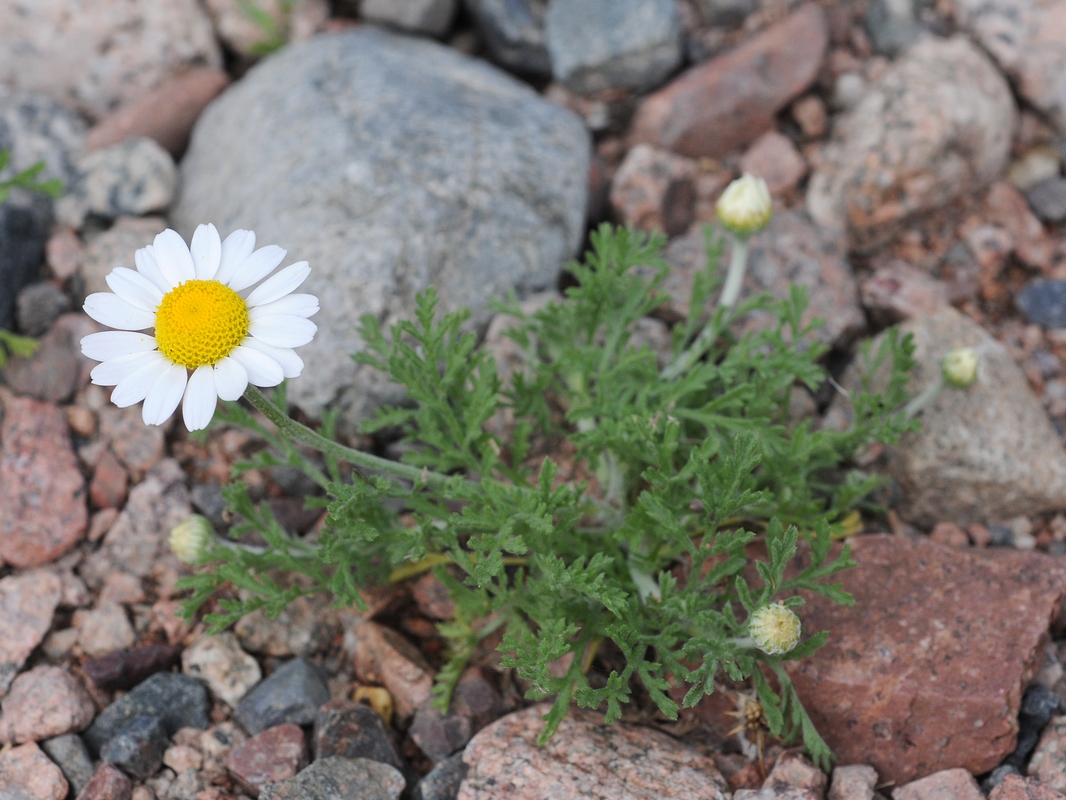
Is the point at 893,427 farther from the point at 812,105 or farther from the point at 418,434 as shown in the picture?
the point at 812,105

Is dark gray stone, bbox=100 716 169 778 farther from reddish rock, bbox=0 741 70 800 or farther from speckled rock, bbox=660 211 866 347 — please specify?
speckled rock, bbox=660 211 866 347

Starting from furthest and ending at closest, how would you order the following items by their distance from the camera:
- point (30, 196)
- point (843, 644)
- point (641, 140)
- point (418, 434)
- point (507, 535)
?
point (641, 140) → point (30, 196) → point (418, 434) → point (843, 644) → point (507, 535)

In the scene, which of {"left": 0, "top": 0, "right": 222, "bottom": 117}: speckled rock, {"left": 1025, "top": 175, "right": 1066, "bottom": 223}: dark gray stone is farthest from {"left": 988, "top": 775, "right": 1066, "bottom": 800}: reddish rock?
{"left": 0, "top": 0, "right": 222, "bottom": 117}: speckled rock

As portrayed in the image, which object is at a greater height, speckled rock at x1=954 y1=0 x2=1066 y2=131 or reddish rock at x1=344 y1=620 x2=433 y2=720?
speckled rock at x1=954 y1=0 x2=1066 y2=131

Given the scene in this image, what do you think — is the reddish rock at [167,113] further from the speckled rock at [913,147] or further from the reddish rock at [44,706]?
the speckled rock at [913,147]

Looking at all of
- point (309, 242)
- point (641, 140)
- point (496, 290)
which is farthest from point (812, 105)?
point (309, 242)

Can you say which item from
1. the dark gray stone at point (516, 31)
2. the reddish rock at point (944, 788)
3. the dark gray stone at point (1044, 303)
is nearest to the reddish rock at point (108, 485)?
the dark gray stone at point (516, 31)
